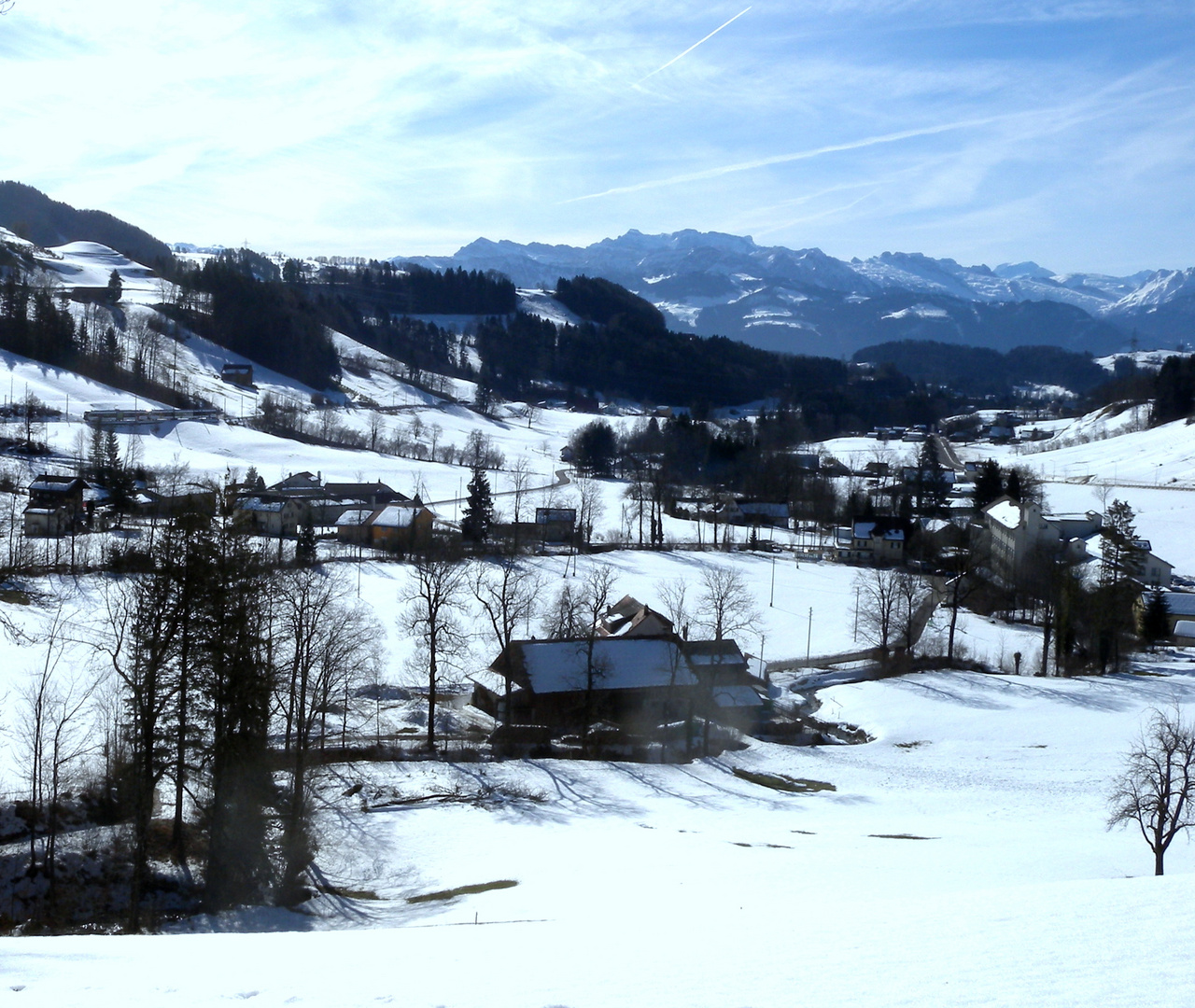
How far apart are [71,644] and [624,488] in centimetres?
4697

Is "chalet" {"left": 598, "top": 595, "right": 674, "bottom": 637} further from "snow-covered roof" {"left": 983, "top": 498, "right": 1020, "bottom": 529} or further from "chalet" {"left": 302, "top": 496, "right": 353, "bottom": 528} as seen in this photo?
"snow-covered roof" {"left": 983, "top": 498, "right": 1020, "bottom": 529}

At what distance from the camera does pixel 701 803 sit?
717 inches

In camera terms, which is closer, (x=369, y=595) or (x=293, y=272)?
(x=369, y=595)

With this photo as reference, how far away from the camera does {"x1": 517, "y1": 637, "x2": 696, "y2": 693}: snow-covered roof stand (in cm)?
2400

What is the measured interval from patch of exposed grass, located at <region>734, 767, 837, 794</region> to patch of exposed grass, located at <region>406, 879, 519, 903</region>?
8.91 metres

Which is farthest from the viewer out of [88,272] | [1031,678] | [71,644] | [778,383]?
[778,383]

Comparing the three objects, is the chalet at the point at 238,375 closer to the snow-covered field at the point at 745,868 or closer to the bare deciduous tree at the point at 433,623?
the snow-covered field at the point at 745,868

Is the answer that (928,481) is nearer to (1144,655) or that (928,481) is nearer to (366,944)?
(1144,655)

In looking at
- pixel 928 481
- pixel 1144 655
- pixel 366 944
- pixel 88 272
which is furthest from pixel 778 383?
pixel 366 944

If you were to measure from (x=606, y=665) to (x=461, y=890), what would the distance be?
11898 millimetres

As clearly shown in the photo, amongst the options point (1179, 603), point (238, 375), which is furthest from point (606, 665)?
point (238, 375)

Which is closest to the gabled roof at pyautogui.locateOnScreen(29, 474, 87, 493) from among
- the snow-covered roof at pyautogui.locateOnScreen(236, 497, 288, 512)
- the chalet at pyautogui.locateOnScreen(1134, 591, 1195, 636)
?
the snow-covered roof at pyautogui.locateOnScreen(236, 497, 288, 512)

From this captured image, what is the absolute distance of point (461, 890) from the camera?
41.7ft

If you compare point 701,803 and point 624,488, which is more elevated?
point 624,488
